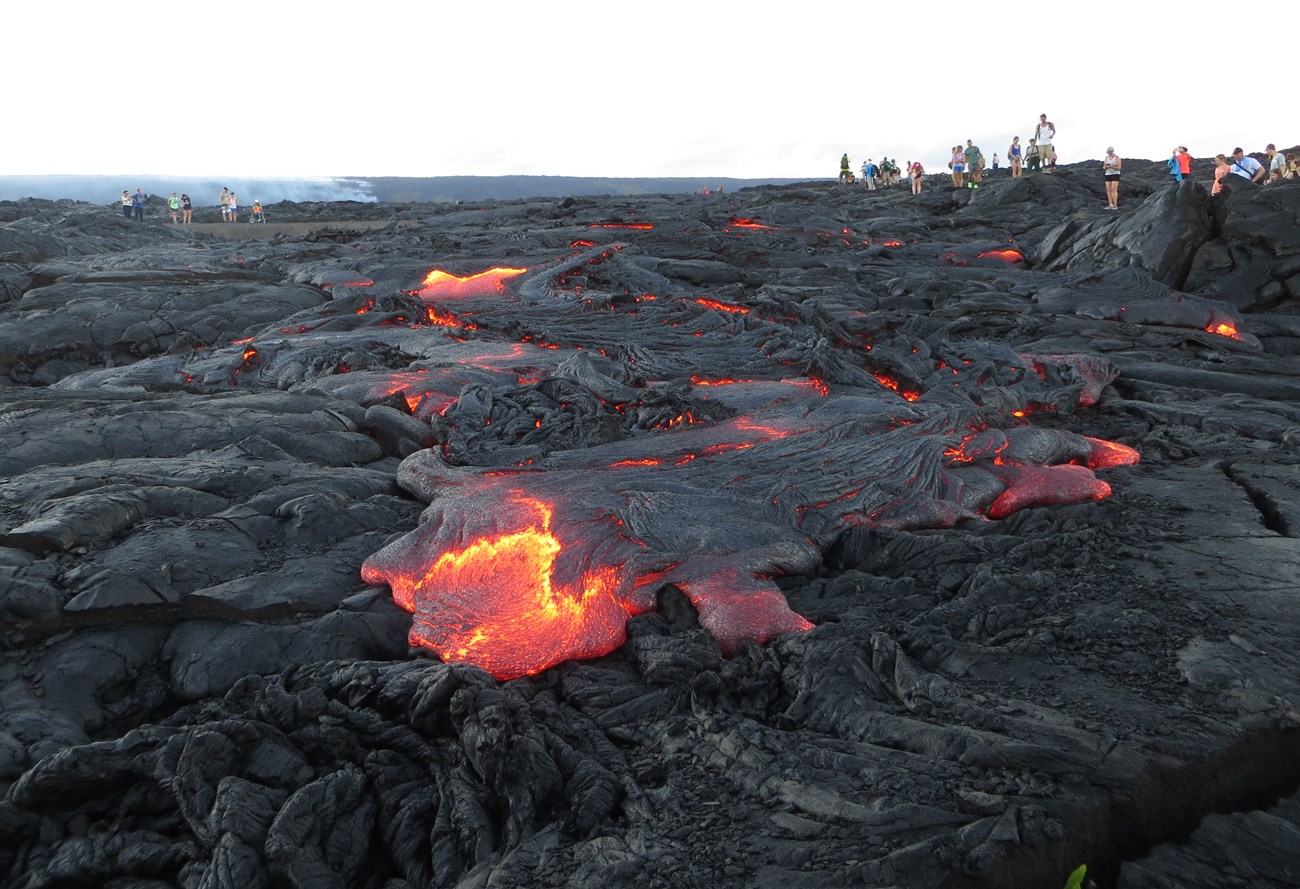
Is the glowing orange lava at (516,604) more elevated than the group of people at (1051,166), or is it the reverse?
the group of people at (1051,166)

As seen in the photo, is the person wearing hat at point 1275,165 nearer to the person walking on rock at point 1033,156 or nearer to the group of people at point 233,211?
the person walking on rock at point 1033,156

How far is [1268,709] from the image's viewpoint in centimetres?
389

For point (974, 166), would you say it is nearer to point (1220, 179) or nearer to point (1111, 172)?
point (1111, 172)

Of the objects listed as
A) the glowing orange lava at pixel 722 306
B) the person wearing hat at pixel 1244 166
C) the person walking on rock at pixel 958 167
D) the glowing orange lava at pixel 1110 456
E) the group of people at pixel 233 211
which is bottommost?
the glowing orange lava at pixel 1110 456

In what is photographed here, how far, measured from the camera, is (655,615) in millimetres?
5398

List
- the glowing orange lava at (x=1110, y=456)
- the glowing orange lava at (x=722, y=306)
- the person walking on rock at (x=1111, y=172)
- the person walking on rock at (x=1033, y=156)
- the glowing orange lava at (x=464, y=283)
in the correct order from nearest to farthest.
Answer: the glowing orange lava at (x=1110, y=456) < the glowing orange lava at (x=722, y=306) < the glowing orange lava at (x=464, y=283) < the person walking on rock at (x=1111, y=172) < the person walking on rock at (x=1033, y=156)

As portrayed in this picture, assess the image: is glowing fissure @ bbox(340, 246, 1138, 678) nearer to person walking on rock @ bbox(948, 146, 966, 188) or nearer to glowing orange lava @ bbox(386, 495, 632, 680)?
glowing orange lava @ bbox(386, 495, 632, 680)

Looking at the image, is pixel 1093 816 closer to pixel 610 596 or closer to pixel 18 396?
pixel 610 596

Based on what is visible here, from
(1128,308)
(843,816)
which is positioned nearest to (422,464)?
(843,816)

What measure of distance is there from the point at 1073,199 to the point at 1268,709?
26337 mm

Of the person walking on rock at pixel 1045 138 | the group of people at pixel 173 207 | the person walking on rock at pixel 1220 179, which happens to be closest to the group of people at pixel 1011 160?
the person walking on rock at pixel 1045 138

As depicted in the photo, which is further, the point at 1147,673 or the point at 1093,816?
the point at 1147,673

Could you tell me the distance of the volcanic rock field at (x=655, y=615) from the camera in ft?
11.6

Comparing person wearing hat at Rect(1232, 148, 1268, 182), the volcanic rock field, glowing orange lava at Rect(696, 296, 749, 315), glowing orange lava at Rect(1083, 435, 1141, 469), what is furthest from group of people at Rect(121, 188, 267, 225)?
glowing orange lava at Rect(1083, 435, 1141, 469)
